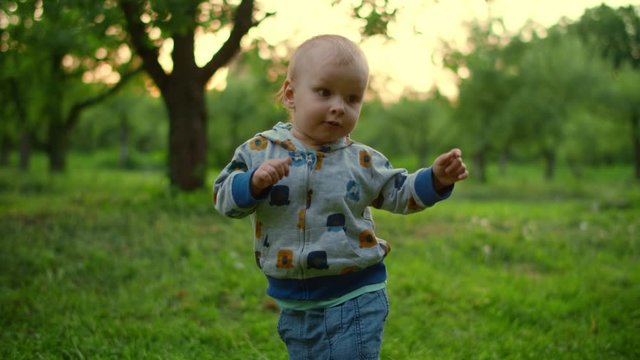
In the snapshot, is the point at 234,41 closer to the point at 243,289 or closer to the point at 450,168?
the point at 243,289

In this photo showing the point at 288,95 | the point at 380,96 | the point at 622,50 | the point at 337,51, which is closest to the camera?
the point at 337,51

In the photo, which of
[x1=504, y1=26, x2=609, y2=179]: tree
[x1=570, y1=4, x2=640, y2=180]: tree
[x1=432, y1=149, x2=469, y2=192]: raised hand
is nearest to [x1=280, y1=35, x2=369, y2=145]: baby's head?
[x1=432, y1=149, x2=469, y2=192]: raised hand

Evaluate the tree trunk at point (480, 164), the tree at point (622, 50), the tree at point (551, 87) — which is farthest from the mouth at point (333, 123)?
the tree at point (622, 50)

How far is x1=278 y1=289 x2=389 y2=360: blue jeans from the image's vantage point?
7.77 ft

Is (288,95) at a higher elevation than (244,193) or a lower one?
higher

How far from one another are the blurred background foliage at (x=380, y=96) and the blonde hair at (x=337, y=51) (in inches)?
42.9

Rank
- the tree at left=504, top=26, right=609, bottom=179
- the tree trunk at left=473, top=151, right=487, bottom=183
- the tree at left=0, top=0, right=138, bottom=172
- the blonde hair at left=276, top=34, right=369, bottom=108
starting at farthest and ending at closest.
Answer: the tree trunk at left=473, top=151, right=487, bottom=183
the tree at left=504, top=26, right=609, bottom=179
the tree at left=0, top=0, right=138, bottom=172
the blonde hair at left=276, top=34, right=369, bottom=108

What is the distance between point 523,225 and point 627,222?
185cm

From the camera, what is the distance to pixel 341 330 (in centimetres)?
239

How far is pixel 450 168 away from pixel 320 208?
539 millimetres

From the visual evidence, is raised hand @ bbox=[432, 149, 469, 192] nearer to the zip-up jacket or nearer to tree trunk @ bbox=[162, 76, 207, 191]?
the zip-up jacket

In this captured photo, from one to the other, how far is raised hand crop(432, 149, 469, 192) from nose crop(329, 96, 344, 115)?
0.43 metres

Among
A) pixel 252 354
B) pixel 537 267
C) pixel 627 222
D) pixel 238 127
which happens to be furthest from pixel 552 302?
pixel 238 127

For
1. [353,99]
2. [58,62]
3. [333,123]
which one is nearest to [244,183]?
[333,123]
